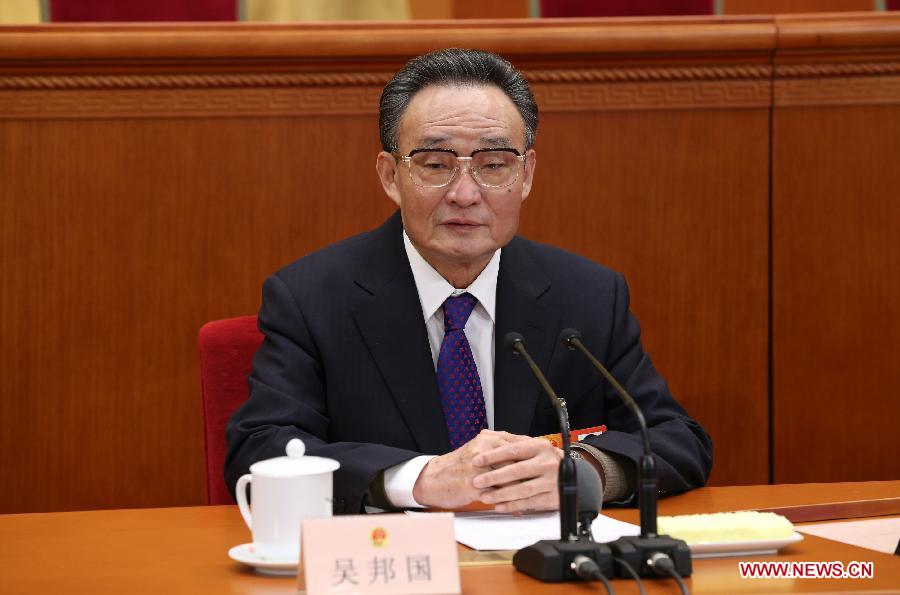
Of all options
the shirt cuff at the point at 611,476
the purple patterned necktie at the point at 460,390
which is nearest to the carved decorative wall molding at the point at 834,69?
the purple patterned necktie at the point at 460,390

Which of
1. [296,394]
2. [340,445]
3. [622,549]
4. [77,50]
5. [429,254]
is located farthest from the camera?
[77,50]

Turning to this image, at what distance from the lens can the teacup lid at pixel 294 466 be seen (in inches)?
47.0

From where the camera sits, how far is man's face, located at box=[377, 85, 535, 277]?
1870mm

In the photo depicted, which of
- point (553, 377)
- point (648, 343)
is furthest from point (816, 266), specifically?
point (553, 377)

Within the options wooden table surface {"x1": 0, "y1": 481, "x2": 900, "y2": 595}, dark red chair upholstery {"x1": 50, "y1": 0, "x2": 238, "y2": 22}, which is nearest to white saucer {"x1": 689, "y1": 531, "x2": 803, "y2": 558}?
wooden table surface {"x1": 0, "y1": 481, "x2": 900, "y2": 595}

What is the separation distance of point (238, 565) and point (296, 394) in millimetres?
580

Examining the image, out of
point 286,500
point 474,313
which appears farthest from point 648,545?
point 474,313

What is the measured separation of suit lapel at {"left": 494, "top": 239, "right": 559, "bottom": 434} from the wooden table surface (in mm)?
312

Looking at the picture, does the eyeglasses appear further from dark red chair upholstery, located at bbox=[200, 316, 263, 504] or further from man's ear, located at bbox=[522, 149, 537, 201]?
dark red chair upholstery, located at bbox=[200, 316, 263, 504]

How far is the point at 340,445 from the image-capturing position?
1623 millimetres

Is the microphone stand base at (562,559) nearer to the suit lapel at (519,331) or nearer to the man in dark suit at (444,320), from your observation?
the man in dark suit at (444,320)

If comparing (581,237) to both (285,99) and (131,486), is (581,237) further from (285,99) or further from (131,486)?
(131,486)

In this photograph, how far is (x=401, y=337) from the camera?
6.15 feet

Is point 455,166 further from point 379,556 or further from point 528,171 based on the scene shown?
point 379,556
